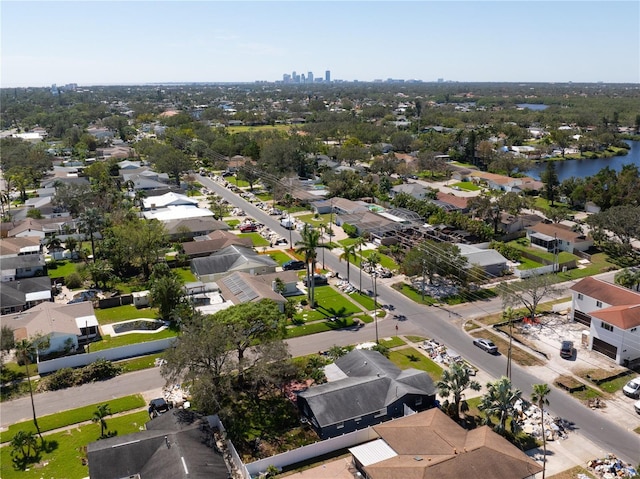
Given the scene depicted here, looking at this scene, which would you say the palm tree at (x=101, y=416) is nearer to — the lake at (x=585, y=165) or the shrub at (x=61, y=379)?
the shrub at (x=61, y=379)

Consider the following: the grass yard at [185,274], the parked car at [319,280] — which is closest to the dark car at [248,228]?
the grass yard at [185,274]

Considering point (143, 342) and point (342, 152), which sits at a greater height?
point (342, 152)

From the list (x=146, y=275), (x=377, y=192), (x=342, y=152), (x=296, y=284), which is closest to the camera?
(x=296, y=284)

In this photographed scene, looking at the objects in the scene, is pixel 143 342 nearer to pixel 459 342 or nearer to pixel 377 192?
pixel 459 342

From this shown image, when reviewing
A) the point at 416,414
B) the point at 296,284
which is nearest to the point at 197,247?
the point at 296,284

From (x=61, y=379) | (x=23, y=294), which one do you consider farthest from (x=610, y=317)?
(x=23, y=294)

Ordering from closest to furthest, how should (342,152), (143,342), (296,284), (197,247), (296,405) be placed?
(296,405), (143,342), (296,284), (197,247), (342,152)

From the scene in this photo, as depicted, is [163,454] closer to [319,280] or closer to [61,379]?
[61,379]

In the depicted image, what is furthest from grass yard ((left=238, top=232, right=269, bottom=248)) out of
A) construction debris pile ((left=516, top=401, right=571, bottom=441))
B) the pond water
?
construction debris pile ((left=516, top=401, right=571, bottom=441))
